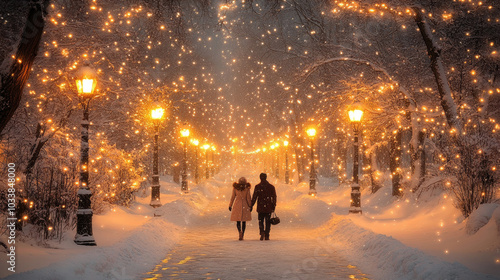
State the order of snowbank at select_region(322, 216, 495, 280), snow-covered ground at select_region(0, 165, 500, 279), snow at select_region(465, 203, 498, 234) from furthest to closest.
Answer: snow at select_region(465, 203, 498, 234), snow-covered ground at select_region(0, 165, 500, 279), snowbank at select_region(322, 216, 495, 280)

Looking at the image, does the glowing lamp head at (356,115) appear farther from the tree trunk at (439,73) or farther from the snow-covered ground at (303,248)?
the snow-covered ground at (303,248)

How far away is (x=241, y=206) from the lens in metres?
15.2

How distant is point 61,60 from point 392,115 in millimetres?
13686

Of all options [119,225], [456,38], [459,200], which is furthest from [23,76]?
[456,38]

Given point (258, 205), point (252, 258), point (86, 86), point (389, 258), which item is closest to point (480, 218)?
point (389, 258)

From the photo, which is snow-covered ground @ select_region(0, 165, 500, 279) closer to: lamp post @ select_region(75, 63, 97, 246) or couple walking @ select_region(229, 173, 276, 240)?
lamp post @ select_region(75, 63, 97, 246)

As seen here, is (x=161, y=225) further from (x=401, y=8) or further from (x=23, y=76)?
(x=401, y=8)

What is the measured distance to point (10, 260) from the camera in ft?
28.3

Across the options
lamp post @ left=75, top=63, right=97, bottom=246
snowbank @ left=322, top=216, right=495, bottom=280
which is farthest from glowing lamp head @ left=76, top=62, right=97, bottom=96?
snowbank @ left=322, top=216, right=495, bottom=280

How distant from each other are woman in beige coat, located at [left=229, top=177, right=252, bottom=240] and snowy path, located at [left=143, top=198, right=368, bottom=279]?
20.2 inches

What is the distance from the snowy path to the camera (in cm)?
957

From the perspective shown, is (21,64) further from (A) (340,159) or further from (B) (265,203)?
(A) (340,159)

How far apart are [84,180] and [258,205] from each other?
5313 mm

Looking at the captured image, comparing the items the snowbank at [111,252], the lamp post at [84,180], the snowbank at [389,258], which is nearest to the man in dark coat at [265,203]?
the snowbank at [389,258]
